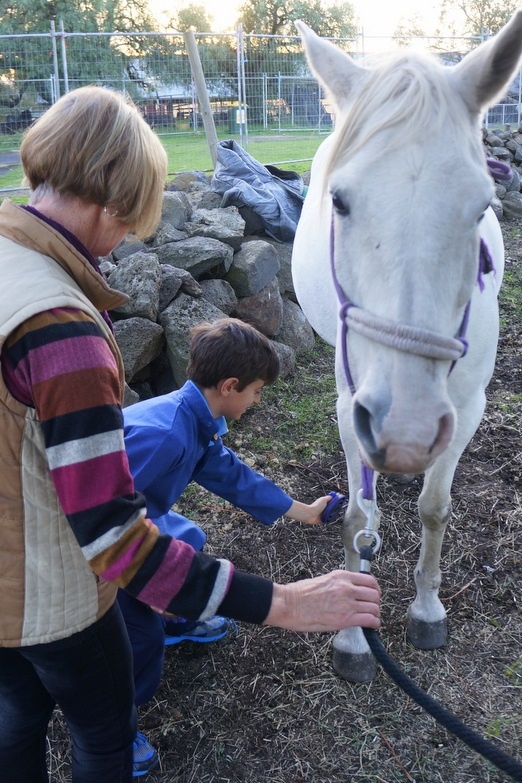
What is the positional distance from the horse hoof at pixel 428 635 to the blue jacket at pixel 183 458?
0.67 m

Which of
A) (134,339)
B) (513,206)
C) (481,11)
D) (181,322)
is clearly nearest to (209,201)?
(181,322)

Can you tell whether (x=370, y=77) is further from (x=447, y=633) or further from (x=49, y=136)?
(x=447, y=633)

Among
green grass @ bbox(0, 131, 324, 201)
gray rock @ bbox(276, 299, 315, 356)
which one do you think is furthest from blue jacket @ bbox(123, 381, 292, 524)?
green grass @ bbox(0, 131, 324, 201)

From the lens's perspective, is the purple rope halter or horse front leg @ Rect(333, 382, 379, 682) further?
horse front leg @ Rect(333, 382, 379, 682)

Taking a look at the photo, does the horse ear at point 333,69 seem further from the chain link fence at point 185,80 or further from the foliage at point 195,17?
the foliage at point 195,17

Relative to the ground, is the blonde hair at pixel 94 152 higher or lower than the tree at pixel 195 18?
lower

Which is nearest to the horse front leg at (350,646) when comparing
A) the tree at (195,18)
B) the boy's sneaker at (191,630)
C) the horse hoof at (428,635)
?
the horse hoof at (428,635)

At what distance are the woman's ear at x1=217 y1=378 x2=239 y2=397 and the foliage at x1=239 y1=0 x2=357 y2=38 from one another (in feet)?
80.7

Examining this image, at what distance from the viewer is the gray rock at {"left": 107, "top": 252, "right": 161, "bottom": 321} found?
11.6ft

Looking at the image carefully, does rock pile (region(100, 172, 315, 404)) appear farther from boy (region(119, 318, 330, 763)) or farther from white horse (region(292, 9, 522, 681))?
white horse (region(292, 9, 522, 681))

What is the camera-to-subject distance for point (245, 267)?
4320 millimetres

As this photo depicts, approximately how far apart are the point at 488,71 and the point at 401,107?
0.25 metres

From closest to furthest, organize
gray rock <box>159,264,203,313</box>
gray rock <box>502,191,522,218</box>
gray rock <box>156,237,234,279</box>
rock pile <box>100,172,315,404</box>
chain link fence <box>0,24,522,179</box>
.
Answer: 1. rock pile <box>100,172,315,404</box>
2. gray rock <box>159,264,203,313</box>
3. gray rock <box>156,237,234,279</box>
4. chain link fence <box>0,24,522,179</box>
5. gray rock <box>502,191,522,218</box>

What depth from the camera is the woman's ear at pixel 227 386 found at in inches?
80.8
